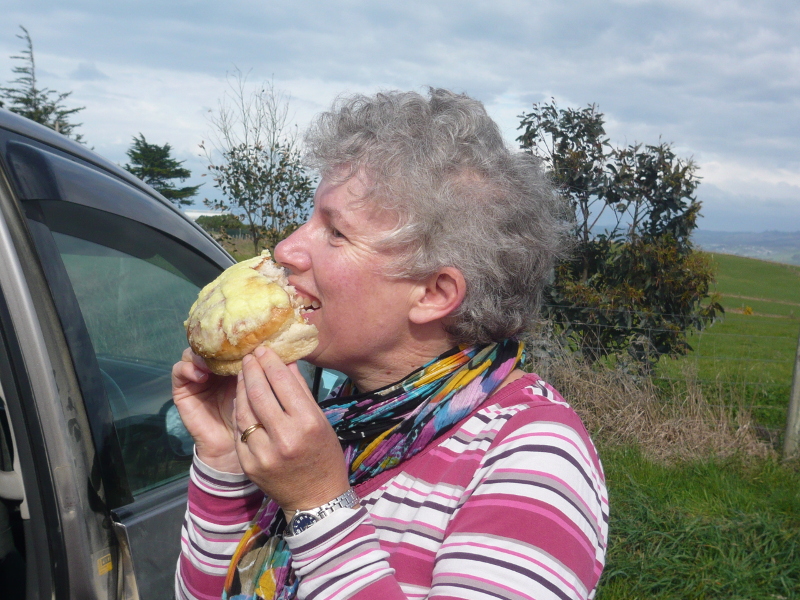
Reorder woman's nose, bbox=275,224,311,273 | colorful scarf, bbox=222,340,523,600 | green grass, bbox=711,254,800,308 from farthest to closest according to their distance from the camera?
green grass, bbox=711,254,800,308 → woman's nose, bbox=275,224,311,273 → colorful scarf, bbox=222,340,523,600

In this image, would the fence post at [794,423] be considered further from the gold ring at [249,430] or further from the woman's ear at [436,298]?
the gold ring at [249,430]

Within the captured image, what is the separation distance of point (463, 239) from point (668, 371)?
14.4ft

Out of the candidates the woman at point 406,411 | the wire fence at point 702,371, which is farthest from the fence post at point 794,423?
the woman at point 406,411

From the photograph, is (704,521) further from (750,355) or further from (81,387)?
(750,355)

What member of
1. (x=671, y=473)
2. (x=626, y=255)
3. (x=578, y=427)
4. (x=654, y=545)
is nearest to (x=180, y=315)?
(x=578, y=427)

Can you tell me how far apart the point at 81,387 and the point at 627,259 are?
4850 millimetres

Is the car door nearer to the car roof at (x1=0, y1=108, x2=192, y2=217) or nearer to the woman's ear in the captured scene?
the car roof at (x1=0, y1=108, x2=192, y2=217)

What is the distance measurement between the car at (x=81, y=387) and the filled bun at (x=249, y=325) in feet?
1.19

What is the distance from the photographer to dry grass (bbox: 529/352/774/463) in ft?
15.6

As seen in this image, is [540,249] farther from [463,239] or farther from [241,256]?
[241,256]

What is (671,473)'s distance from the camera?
439cm

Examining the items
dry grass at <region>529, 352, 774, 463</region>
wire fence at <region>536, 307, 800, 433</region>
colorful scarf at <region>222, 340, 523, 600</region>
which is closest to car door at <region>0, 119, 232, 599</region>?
colorful scarf at <region>222, 340, 523, 600</region>

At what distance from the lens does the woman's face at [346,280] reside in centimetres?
158

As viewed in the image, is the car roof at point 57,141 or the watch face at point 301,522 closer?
the watch face at point 301,522
